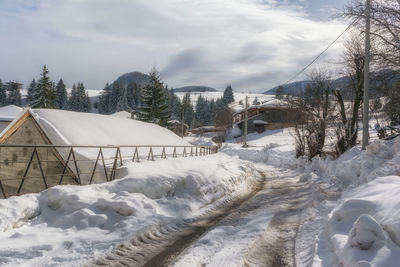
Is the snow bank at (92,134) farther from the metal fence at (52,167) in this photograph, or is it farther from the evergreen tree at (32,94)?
the evergreen tree at (32,94)

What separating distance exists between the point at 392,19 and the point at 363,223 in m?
14.1

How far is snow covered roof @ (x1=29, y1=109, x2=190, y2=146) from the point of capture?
16.6m

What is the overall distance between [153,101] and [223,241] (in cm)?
4287

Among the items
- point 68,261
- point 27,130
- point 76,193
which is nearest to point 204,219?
point 76,193

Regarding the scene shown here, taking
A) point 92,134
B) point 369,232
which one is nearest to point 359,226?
point 369,232

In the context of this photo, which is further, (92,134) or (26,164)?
(92,134)

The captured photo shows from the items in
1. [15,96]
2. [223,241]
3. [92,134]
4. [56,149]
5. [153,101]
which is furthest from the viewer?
[15,96]

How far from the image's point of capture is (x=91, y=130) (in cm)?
2031

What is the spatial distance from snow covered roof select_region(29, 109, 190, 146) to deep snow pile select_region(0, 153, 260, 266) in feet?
19.7

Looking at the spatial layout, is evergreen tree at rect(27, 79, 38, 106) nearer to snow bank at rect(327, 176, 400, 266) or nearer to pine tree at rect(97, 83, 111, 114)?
pine tree at rect(97, 83, 111, 114)

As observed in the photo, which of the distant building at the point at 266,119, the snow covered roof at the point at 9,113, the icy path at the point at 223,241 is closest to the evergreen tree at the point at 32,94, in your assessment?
the snow covered roof at the point at 9,113

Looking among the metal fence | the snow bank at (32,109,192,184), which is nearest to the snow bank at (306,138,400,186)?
the metal fence

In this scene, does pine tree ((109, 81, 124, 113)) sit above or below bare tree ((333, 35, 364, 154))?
above

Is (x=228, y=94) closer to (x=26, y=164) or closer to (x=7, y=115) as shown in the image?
(x=7, y=115)
